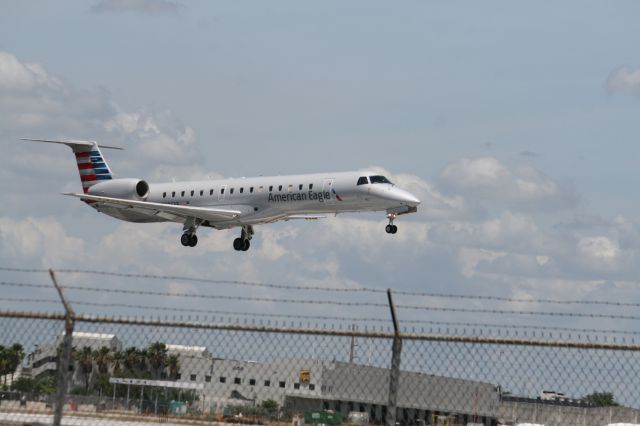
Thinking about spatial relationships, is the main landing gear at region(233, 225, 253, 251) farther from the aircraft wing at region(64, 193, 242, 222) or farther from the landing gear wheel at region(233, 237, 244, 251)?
the aircraft wing at region(64, 193, 242, 222)

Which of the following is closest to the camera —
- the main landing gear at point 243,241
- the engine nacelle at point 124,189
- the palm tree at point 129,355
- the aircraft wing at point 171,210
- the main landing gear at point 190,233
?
the palm tree at point 129,355

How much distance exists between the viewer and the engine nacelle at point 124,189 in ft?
197

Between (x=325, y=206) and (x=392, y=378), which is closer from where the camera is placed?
(x=392, y=378)

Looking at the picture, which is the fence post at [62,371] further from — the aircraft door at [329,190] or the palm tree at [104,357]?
the aircraft door at [329,190]

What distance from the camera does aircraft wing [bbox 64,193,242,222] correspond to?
181 ft

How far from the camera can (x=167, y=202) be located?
6012cm

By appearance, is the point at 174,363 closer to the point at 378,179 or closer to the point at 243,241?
the point at 378,179

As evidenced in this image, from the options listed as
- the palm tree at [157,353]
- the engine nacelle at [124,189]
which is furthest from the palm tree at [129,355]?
the engine nacelle at [124,189]

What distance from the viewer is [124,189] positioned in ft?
198

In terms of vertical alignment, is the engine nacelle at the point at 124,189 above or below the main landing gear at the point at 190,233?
above

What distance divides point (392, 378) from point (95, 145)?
186ft

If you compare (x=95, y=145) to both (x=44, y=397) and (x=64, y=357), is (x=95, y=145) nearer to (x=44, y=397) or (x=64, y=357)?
(x=44, y=397)

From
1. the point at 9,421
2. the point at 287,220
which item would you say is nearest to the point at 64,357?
the point at 9,421

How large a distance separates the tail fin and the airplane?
685 mm
